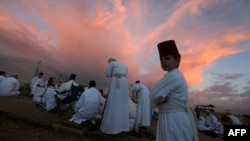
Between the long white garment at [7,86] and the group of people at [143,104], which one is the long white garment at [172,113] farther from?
the long white garment at [7,86]

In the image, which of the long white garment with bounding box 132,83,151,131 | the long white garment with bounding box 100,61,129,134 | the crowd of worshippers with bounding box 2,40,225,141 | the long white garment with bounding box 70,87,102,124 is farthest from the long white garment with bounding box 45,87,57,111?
the long white garment with bounding box 132,83,151,131

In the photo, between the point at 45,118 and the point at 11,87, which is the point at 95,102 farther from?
the point at 11,87

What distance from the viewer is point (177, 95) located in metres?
2.63

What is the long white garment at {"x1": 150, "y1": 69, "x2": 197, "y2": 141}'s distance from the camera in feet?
8.13

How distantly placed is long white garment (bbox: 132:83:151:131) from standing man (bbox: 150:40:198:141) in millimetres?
4931

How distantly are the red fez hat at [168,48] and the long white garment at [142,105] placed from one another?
16.1 ft

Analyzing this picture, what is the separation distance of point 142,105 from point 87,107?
7.95 ft

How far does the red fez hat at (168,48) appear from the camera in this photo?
9.27ft

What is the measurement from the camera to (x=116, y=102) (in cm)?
627

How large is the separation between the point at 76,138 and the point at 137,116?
7.85 feet

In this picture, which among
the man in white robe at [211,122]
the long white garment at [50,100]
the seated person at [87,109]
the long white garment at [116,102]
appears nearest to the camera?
the long white garment at [116,102]

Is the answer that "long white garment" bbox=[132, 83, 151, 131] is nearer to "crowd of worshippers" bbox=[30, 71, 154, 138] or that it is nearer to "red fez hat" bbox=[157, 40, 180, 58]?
"crowd of worshippers" bbox=[30, 71, 154, 138]

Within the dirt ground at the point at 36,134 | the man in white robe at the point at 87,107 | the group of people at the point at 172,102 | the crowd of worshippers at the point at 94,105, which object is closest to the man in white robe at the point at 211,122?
the crowd of worshippers at the point at 94,105

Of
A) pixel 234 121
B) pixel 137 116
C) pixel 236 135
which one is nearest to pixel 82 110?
pixel 137 116
